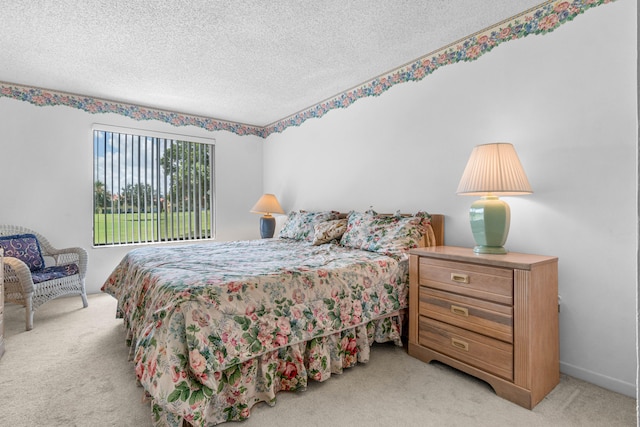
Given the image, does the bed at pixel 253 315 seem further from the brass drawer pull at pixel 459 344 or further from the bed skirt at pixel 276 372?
the brass drawer pull at pixel 459 344

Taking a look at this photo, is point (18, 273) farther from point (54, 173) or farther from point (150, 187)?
point (150, 187)

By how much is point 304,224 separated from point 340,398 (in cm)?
219

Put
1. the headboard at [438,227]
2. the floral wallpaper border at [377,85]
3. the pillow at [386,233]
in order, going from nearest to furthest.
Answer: the floral wallpaper border at [377,85] → the pillow at [386,233] → the headboard at [438,227]

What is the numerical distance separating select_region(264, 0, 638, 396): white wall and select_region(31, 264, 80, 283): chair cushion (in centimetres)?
341

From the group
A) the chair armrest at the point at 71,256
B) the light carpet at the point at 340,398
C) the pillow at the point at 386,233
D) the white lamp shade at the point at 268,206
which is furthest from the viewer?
the white lamp shade at the point at 268,206

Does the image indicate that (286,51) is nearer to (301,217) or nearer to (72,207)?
(301,217)

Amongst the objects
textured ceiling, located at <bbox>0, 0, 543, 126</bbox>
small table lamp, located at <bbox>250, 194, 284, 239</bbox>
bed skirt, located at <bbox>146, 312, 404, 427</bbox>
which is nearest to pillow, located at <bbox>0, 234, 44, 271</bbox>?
textured ceiling, located at <bbox>0, 0, 543, 126</bbox>

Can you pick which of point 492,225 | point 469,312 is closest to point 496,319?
point 469,312

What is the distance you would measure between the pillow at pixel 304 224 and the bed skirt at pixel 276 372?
4.97ft

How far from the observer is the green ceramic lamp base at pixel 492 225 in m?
2.04

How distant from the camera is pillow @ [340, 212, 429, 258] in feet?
8.44

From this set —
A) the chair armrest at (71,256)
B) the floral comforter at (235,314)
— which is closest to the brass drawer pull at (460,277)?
the floral comforter at (235,314)

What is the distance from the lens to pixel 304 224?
3.76 metres

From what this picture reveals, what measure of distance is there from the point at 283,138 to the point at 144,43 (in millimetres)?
2399
